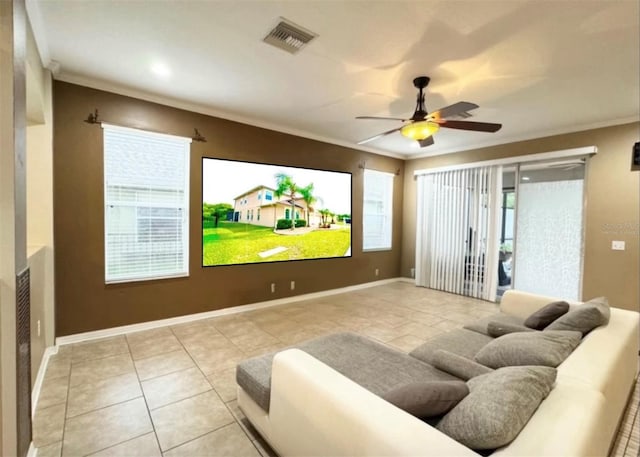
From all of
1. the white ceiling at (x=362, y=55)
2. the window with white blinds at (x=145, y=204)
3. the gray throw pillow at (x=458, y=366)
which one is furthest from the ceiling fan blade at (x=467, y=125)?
the window with white blinds at (x=145, y=204)

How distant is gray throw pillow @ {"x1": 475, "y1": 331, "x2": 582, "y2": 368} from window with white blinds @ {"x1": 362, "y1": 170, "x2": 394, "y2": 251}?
13.4 feet

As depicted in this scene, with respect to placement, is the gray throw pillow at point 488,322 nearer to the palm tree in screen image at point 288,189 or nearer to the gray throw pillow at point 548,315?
the gray throw pillow at point 548,315

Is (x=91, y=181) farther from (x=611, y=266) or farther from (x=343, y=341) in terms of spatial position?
(x=611, y=266)

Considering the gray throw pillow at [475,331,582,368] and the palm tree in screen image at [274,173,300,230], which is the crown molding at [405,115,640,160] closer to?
the palm tree in screen image at [274,173,300,230]

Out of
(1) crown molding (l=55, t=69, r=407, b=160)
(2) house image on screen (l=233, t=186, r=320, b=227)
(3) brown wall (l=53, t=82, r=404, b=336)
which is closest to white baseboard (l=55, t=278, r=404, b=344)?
(3) brown wall (l=53, t=82, r=404, b=336)

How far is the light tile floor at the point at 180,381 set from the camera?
1863mm

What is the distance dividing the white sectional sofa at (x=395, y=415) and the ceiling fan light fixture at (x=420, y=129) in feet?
6.73

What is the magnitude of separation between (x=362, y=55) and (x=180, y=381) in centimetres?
322

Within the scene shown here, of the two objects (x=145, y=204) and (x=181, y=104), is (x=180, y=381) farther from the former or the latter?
(x=181, y=104)

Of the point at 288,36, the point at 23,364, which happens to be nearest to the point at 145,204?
the point at 23,364

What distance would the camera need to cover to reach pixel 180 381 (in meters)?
2.52

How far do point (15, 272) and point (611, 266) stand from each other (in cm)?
608

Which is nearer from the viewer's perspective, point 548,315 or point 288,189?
point 548,315

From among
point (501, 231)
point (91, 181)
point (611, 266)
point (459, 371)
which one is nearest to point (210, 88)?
point (91, 181)
